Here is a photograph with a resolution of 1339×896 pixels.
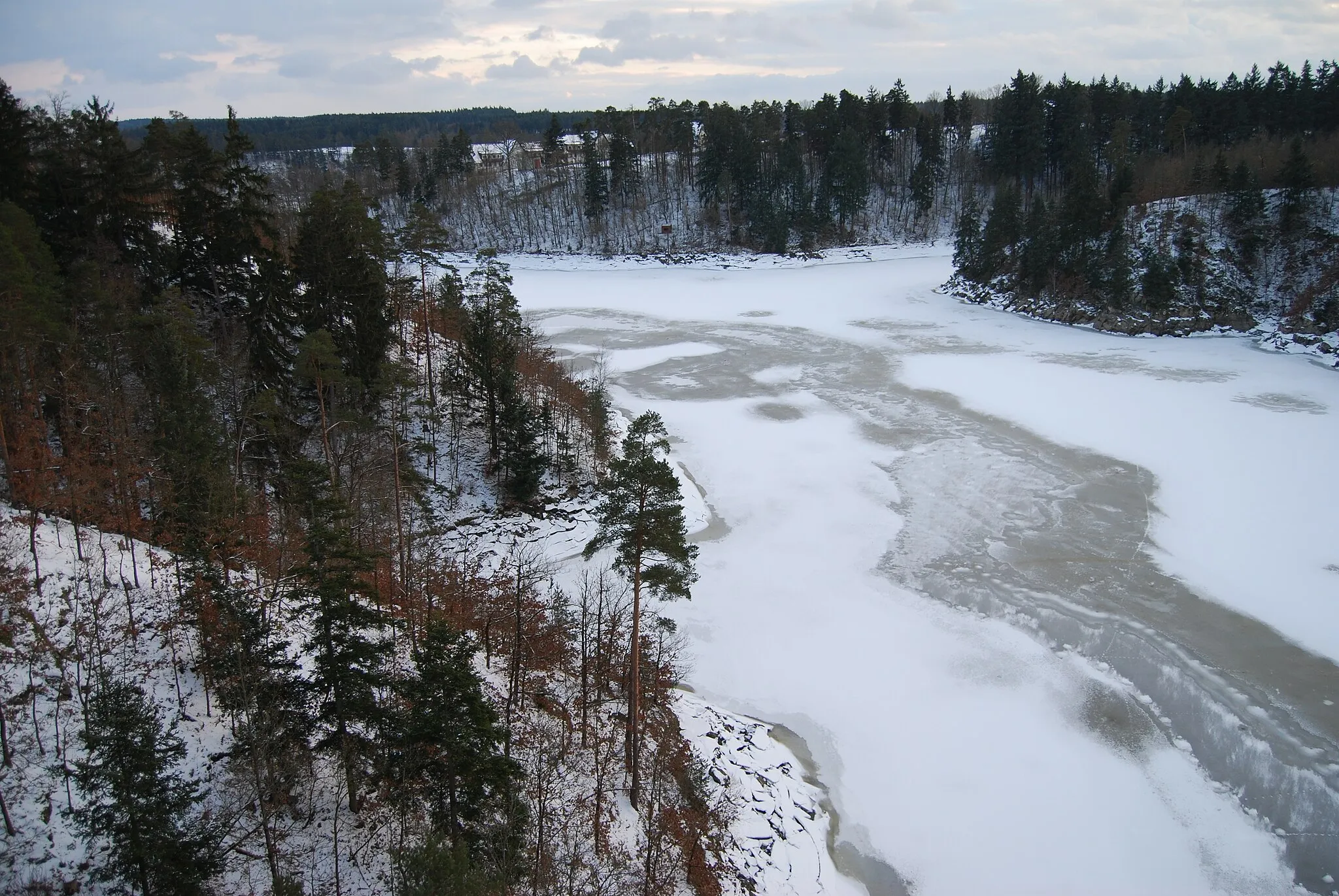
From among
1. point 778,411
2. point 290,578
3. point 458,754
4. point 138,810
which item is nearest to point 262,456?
point 290,578

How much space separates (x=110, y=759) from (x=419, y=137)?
185809 mm

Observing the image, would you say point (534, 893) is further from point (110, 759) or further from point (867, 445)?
point (867, 445)

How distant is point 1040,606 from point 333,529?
1869cm

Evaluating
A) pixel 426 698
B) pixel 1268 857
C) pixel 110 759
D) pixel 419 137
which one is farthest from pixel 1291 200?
pixel 419 137

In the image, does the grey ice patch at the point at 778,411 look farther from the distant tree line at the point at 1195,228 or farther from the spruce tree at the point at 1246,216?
the spruce tree at the point at 1246,216

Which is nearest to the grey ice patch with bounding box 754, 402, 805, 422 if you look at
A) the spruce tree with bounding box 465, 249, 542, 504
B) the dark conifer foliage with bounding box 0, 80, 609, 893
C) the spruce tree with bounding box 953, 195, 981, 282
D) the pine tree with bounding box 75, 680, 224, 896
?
the dark conifer foliage with bounding box 0, 80, 609, 893

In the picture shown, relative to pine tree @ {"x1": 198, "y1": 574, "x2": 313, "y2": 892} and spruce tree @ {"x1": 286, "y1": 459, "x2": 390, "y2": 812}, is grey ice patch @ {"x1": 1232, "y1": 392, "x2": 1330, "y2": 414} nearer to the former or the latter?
spruce tree @ {"x1": 286, "y1": 459, "x2": 390, "y2": 812}

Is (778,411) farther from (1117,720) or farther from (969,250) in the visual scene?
(969,250)

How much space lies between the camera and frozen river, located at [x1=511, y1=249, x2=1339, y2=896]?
49.0 feet

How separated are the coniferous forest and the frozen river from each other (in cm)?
395

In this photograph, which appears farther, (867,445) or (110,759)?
(867,445)

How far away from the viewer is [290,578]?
1585cm

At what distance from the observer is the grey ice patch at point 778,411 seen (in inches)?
1495

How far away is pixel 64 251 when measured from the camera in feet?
84.1
